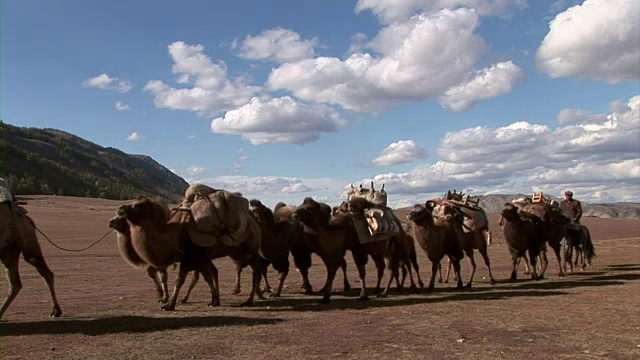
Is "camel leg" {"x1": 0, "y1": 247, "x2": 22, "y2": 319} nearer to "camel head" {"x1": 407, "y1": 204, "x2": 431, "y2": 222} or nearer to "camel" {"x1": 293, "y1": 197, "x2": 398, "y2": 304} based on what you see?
"camel" {"x1": 293, "y1": 197, "x2": 398, "y2": 304}

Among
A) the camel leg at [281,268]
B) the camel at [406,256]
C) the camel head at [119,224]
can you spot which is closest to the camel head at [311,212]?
the camel leg at [281,268]

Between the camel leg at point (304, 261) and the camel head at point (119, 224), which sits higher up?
the camel head at point (119, 224)

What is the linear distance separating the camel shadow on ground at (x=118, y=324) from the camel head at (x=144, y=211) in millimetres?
1923

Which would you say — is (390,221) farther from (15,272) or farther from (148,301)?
(15,272)

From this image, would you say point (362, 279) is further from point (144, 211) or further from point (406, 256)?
point (144, 211)

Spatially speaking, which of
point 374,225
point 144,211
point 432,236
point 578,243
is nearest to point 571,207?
point 578,243

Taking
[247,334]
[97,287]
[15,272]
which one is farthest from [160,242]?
[97,287]

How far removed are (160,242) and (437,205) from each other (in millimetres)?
9057

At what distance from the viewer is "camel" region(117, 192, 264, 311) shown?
11.9 metres

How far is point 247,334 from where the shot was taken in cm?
965

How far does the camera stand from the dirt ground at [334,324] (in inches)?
334

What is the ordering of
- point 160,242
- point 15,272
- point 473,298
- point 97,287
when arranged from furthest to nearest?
point 97,287 < point 473,298 < point 160,242 < point 15,272

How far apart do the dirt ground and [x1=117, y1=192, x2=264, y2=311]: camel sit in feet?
2.66

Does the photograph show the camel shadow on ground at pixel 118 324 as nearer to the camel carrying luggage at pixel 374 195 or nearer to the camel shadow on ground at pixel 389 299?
the camel shadow on ground at pixel 389 299
